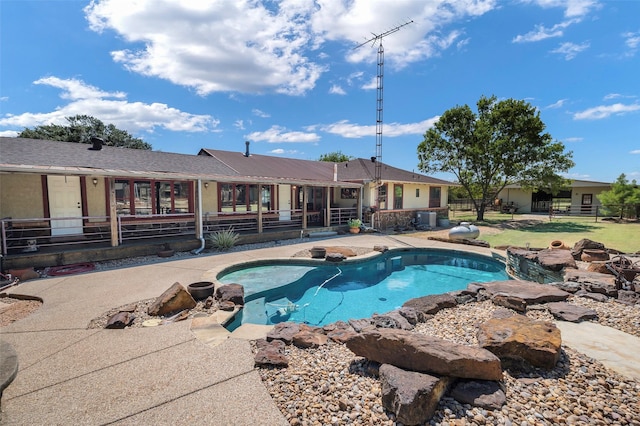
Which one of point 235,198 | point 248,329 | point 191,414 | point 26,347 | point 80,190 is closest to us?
point 191,414

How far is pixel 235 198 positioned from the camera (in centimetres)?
1494

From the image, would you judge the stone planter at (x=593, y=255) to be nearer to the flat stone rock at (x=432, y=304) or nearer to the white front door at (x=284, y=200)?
the flat stone rock at (x=432, y=304)

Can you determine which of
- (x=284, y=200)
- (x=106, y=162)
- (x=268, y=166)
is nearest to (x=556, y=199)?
(x=284, y=200)

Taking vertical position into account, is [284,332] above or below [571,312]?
below

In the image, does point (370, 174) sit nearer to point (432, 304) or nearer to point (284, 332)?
point (432, 304)

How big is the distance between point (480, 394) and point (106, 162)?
42.5ft

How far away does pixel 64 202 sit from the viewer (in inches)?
424

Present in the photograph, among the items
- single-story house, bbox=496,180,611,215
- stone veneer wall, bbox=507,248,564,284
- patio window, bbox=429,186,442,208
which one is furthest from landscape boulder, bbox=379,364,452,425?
single-story house, bbox=496,180,611,215

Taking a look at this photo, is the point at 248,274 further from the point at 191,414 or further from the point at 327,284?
the point at 191,414

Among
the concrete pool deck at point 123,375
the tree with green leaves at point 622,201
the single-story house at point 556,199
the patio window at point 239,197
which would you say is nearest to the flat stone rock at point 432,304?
the concrete pool deck at point 123,375

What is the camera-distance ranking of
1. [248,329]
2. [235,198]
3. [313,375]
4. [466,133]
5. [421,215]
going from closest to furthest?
[313,375], [248,329], [235,198], [421,215], [466,133]

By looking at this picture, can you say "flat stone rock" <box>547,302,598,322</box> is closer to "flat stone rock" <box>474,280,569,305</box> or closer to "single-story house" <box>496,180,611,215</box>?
"flat stone rock" <box>474,280,569,305</box>

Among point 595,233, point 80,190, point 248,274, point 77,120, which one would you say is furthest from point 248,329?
point 77,120

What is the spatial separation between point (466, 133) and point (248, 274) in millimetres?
20797
